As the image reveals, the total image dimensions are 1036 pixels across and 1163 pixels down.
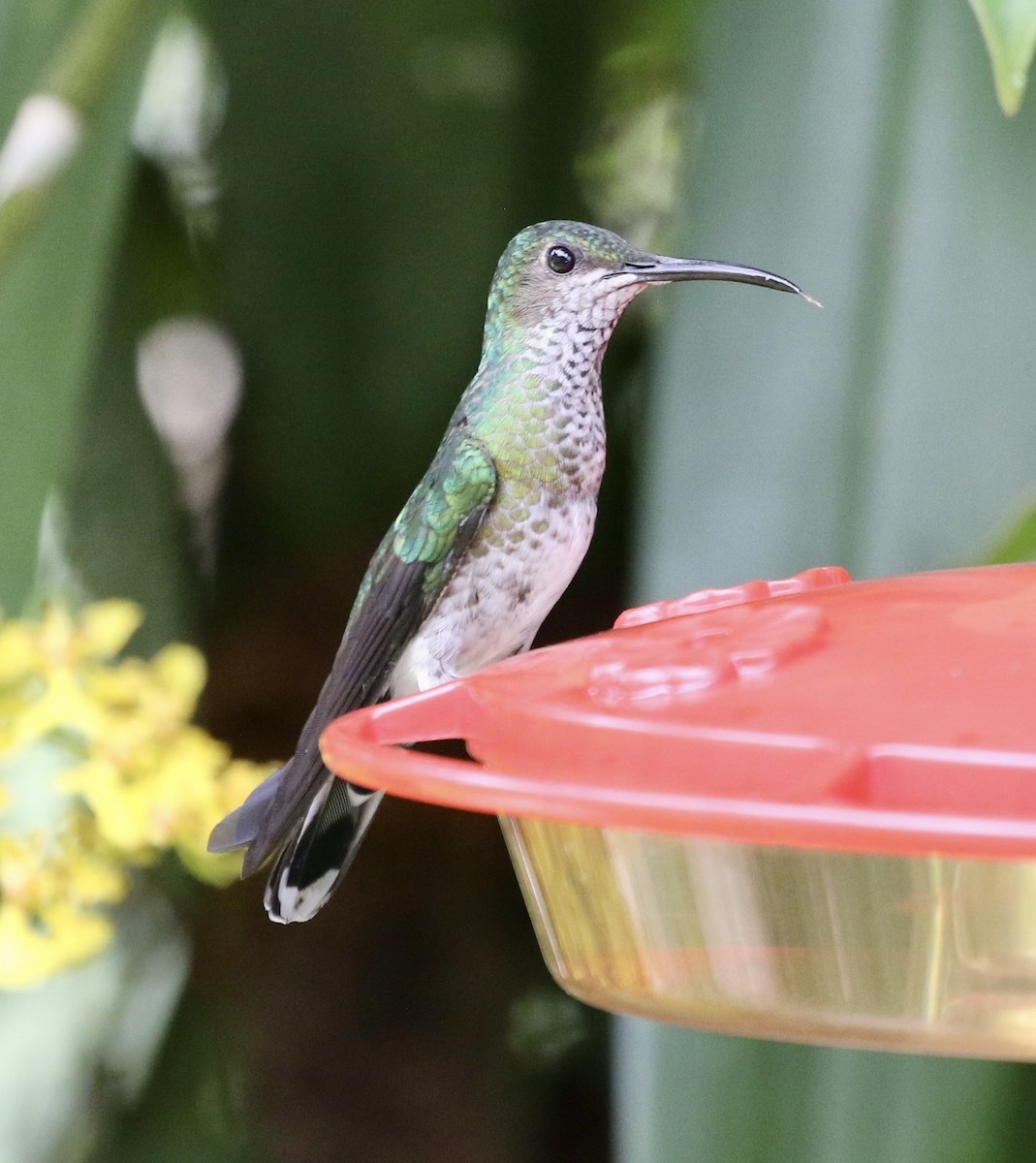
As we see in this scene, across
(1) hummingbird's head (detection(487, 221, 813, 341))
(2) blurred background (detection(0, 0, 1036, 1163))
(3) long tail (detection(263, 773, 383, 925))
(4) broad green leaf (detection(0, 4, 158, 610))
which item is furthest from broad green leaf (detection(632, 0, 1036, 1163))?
(4) broad green leaf (detection(0, 4, 158, 610))

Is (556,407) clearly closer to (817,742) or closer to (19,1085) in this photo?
(817,742)

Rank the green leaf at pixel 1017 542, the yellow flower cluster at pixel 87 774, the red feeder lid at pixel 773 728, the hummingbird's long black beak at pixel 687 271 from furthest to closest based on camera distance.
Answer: the yellow flower cluster at pixel 87 774
the green leaf at pixel 1017 542
the hummingbird's long black beak at pixel 687 271
the red feeder lid at pixel 773 728

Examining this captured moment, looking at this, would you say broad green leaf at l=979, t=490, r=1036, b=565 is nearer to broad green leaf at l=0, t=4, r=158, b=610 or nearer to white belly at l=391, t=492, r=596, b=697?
white belly at l=391, t=492, r=596, b=697

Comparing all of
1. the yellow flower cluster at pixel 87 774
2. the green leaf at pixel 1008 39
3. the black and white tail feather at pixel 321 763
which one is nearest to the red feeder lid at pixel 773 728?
the black and white tail feather at pixel 321 763

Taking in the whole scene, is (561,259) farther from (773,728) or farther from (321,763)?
(773,728)

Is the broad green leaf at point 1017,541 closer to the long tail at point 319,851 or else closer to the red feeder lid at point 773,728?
the red feeder lid at point 773,728

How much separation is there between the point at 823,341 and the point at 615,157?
1.16 feet

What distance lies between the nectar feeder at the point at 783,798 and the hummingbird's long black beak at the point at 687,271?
19 cm

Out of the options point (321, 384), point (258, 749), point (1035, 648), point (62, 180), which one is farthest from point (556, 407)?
point (258, 749)

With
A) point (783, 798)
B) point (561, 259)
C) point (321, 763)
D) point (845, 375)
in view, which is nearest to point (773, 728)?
point (783, 798)

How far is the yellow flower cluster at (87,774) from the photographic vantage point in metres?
1.05

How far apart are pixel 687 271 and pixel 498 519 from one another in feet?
0.62

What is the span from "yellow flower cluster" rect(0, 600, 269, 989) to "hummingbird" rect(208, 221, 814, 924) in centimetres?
24

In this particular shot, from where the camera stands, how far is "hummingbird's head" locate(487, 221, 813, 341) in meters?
Answer: 0.81
